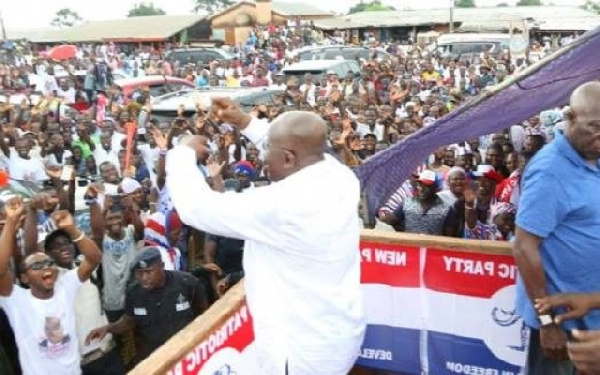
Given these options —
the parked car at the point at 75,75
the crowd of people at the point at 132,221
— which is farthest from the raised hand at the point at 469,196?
the parked car at the point at 75,75

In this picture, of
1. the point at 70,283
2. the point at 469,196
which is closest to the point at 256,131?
the point at 70,283

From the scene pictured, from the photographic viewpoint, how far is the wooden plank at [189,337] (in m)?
2.36

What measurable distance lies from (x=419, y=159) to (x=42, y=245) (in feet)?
7.23

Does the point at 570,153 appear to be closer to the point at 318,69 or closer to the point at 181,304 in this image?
the point at 181,304

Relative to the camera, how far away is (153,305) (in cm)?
393

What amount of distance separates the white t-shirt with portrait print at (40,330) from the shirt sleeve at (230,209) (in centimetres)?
162

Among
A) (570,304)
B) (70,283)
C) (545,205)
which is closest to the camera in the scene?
(545,205)

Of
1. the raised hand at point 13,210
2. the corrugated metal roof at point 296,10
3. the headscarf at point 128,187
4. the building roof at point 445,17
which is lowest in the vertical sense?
the headscarf at point 128,187

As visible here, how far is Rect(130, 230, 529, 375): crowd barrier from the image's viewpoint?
345 centimetres

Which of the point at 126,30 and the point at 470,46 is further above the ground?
the point at 126,30

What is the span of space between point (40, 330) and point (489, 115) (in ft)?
8.29

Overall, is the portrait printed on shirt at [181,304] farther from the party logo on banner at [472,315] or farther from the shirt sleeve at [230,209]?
the shirt sleeve at [230,209]

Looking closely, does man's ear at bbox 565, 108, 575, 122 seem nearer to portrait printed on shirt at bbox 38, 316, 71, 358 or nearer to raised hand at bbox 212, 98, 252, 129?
raised hand at bbox 212, 98, 252, 129

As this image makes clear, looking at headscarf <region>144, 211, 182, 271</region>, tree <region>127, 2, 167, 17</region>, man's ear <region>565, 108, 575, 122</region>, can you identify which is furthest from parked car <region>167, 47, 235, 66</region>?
tree <region>127, 2, 167, 17</region>
